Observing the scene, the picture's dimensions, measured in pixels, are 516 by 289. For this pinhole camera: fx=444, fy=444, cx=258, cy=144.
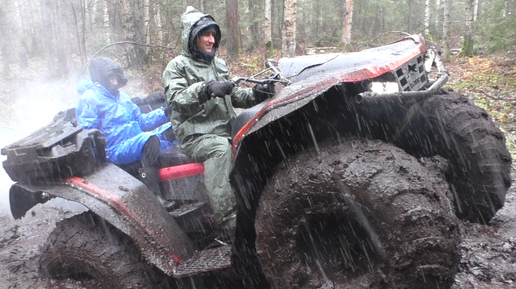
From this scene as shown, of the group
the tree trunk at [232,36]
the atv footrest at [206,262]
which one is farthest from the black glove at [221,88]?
the tree trunk at [232,36]

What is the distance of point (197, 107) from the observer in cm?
349

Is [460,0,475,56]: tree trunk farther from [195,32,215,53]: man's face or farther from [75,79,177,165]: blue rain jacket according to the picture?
[195,32,215,53]: man's face

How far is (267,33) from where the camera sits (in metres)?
18.4

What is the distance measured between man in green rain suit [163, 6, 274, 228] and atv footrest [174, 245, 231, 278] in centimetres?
21

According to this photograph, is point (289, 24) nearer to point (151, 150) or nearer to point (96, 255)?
point (151, 150)

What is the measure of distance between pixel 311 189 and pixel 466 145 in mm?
1703

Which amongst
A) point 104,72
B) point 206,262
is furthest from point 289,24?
point 206,262

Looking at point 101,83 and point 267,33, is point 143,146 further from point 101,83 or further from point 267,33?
point 267,33

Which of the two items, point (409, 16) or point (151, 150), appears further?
point (409, 16)

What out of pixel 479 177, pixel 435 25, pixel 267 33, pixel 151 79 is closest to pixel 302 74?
pixel 479 177

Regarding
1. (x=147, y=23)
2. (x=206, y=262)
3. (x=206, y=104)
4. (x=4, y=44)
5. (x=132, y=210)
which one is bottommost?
(x=206, y=262)

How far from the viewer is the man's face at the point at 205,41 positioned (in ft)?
12.5

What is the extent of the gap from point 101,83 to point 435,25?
28016mm

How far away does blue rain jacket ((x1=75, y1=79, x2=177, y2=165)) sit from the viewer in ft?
13.1
